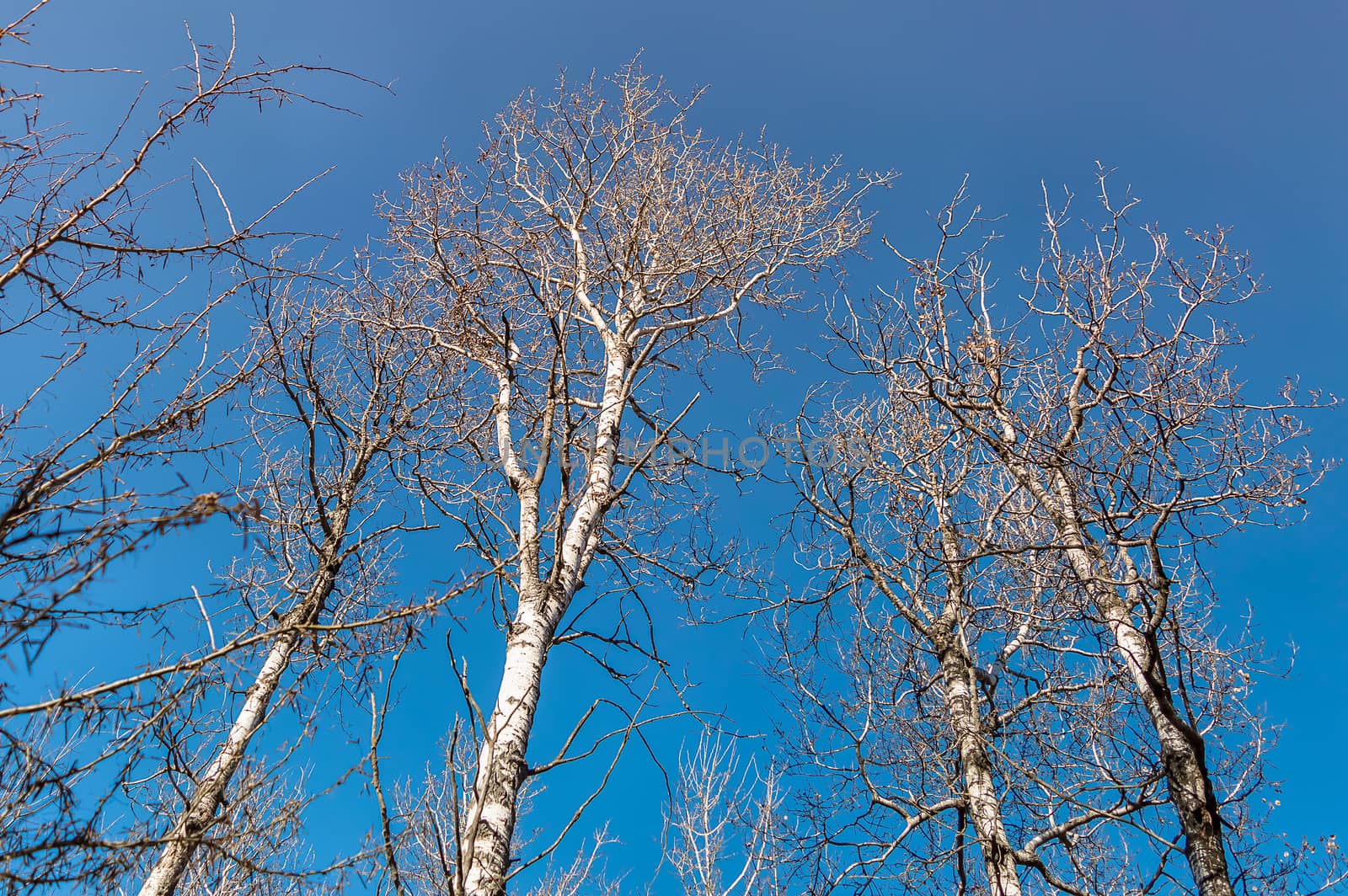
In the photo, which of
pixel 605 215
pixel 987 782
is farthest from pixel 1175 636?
pixel 605 215

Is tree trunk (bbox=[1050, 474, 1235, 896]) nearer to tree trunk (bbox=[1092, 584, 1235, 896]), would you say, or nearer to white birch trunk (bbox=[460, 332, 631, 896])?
tree trunk (bbox=[1092, 584, 1235, 896])

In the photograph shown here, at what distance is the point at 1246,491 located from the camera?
4.17m

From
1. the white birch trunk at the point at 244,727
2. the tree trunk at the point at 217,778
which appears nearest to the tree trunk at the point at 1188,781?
the tree trunk at the point at 217,778

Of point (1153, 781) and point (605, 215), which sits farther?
point (605, 215)

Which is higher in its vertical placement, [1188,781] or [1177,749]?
[1177,749]

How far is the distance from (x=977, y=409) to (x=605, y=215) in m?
4.39

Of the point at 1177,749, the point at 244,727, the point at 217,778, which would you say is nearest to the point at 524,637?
the point at 217,778

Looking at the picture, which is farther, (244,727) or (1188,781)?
(244,727)

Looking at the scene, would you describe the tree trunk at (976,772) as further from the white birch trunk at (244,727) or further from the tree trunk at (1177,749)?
the white birch trunk at (244,727)

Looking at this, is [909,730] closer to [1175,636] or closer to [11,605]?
[1175,636]

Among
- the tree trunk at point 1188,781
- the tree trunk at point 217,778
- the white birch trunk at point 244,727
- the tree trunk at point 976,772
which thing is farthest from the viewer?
the tree trunk at point 976,772

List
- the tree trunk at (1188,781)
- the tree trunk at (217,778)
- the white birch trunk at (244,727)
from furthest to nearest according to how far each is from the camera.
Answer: the white birch trunk at (244,727) → the tree trunk at (1188,781) → the tree trunk at (217,778)

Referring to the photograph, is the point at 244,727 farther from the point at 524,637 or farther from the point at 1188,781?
the point at 1188,781

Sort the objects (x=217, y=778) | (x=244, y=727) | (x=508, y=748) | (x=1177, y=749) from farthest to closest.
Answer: (x=244, y=727) < (x=217, y=778) < (x=1177, y=749) < (x=508, y=748)
